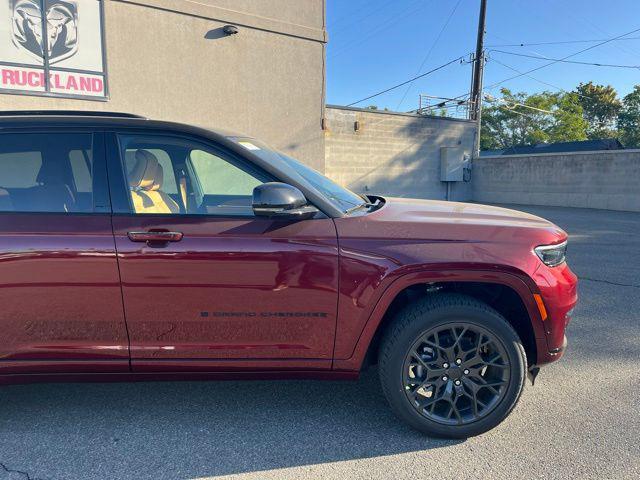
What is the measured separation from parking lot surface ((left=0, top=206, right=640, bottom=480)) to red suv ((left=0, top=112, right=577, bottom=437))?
236 millimetres

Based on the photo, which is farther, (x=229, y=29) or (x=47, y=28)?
(x=229, y=29)

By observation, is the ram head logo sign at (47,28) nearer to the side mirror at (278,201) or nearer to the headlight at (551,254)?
the side mirror at (278,201)

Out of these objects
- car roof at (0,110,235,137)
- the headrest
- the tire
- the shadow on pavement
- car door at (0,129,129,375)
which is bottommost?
the shadow on pavement

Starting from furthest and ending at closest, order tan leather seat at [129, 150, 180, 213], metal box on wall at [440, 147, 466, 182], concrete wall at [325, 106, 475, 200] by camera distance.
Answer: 1. metal box on wall at [440, 147, 466, 182]
2. concrete wall at [325, 106, 475, 200]
3. tan leather seat at [129, 150, 180, 213]

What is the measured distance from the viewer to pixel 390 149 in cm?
1784

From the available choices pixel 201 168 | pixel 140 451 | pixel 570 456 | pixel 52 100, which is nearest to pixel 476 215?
pixel 570 456

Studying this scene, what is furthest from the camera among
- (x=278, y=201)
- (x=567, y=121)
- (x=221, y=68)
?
(x=567, y=121)

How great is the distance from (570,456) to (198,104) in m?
9.68

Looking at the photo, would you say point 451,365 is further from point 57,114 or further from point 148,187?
point 57,114

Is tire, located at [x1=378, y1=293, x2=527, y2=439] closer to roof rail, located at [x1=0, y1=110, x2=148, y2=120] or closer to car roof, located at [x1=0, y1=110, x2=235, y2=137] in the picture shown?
car roof, located at [x1=0, y1=110, x2=235, y2=137]

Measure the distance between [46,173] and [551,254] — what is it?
2.95m

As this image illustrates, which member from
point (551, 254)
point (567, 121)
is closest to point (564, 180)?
point (551, 254)

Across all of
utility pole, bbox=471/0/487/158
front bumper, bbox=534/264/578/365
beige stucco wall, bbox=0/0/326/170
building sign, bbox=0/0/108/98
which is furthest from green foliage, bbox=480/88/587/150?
front bumper, bbox=534/264/578/365

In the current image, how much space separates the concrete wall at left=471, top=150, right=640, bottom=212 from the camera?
53.5 ft
